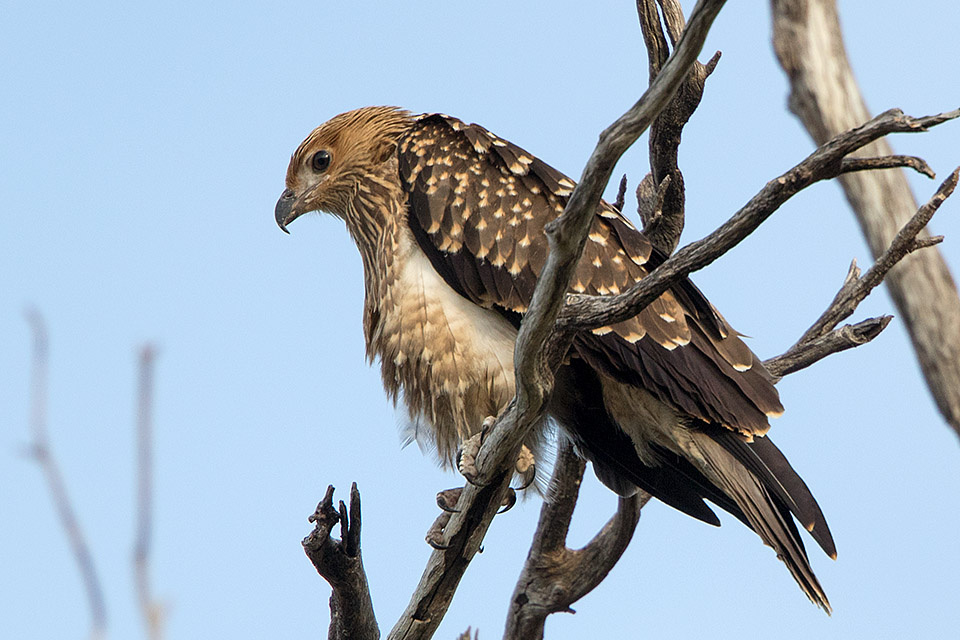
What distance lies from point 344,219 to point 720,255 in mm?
2700

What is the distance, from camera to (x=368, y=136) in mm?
4934

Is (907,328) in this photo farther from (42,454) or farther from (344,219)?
(42,454)

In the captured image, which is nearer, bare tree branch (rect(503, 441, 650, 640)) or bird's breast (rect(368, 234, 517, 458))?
bird's breast (rect(368, 234, 517, 458))

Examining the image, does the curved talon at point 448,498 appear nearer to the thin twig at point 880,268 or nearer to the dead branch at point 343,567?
the dead branch at point 343,567

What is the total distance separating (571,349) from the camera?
3781 mm

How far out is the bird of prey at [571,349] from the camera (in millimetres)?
3752

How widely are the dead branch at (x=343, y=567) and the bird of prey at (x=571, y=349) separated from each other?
0.80 metres

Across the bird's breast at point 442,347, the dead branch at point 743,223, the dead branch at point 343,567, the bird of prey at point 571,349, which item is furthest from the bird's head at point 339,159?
the dead branch at point 743,223

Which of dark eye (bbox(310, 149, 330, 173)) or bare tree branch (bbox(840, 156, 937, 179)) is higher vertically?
dark eye (bbox(310, 149, 330, 173))

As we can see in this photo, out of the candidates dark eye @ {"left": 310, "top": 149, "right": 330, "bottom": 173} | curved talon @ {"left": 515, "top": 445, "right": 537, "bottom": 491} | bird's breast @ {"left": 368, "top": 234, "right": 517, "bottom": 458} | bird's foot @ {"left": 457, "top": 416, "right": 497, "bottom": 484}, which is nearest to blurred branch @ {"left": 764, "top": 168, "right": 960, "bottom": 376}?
curved talon @ {"left": 515, "top": 445, "right": 537, "bottom": 491}

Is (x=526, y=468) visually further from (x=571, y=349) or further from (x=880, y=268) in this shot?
(x=880, y=268)

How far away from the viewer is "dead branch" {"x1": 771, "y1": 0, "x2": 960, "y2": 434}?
493 centimetres

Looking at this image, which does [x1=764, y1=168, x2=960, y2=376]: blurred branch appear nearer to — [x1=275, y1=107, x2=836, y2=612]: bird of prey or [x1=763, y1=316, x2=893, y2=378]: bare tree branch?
[x1=763, y1=316, x2=893, y2=378]: bare tree branch

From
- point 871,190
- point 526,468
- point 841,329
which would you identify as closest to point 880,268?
point 841,329
